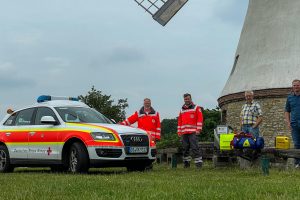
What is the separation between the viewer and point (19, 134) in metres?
12.3

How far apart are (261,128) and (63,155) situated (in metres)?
12.2

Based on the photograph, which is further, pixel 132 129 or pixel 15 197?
pixel 132 129

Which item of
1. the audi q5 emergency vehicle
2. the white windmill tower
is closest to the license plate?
the audi q5 emergency vehicle

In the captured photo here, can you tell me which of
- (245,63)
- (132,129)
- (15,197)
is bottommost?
(15,197)

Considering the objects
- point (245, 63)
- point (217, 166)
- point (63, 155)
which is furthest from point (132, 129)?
point (245, 63)

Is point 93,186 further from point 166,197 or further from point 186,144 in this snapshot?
point 186,144

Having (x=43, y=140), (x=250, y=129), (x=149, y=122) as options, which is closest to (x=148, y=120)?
(x=149, y=122)

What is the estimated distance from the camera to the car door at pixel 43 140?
11445mm

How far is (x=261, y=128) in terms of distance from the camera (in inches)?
852

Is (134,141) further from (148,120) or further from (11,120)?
(11,120)

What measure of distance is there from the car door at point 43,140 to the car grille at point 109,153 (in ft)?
3.46

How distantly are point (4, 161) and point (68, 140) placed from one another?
230 centimetres

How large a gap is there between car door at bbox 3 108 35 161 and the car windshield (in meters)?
0.92

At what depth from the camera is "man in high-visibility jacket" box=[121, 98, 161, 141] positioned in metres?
13.5
